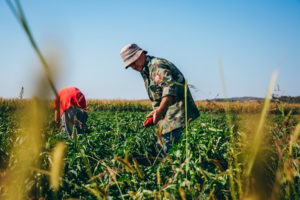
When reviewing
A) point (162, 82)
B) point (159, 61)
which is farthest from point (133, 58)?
point (162, 82)

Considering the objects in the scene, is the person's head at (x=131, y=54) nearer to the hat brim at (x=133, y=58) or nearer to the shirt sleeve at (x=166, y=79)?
the hat brim at (x=133, y=58)

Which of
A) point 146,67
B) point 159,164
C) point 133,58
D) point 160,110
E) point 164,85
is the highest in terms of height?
point 133,58

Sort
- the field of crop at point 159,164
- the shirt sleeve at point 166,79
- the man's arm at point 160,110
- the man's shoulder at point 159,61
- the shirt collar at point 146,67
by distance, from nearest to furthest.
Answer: the field of crop at point 159,164
the man's arm at point 160,110
the shirt sleeve at point 166,79
the man's shoulder at point 159,61
the shirt collar at point 146,67

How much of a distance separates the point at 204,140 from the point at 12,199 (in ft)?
8.70

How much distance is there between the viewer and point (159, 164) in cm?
239

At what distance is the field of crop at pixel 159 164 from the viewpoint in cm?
42

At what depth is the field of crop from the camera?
16.5 inches

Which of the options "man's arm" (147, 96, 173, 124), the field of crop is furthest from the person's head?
the field of crop

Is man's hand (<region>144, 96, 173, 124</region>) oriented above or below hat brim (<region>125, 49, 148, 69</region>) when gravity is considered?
below

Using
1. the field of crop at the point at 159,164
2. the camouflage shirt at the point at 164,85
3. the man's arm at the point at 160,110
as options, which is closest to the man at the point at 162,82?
the camouflage shirt at the point at 164,85

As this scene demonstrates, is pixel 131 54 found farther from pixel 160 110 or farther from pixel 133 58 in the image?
pixel 160 110

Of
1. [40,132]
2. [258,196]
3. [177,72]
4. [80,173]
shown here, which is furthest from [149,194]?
[177,72]

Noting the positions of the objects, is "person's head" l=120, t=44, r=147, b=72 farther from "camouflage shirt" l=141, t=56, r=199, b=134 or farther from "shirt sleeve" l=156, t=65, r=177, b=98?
"shirt sleeve" l=156, t=65, r=177, b=98

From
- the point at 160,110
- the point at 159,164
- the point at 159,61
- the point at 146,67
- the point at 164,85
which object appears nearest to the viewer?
the point at 159,164
